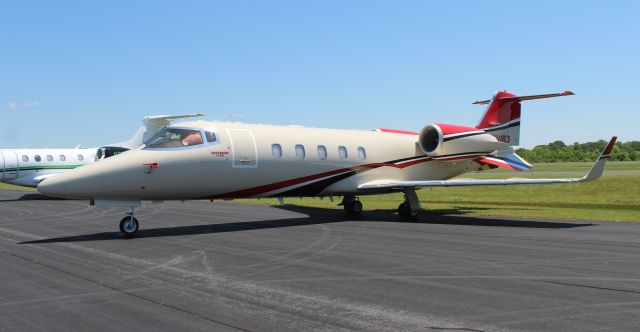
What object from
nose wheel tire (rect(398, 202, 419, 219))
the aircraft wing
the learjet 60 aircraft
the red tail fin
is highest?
the red tail fin

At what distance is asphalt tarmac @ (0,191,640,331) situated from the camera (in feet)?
19.9

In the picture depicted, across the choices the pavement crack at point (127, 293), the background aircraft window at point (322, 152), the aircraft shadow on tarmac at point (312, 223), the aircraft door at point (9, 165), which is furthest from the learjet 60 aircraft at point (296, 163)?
the aircraft door at point (9, 165)

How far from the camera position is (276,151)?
16125 mm

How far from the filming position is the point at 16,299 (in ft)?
23.3

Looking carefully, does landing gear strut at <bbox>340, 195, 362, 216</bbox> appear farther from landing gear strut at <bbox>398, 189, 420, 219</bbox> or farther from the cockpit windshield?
the cockpit windshield

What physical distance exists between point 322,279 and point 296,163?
28.2ft

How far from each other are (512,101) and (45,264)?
18.0 m

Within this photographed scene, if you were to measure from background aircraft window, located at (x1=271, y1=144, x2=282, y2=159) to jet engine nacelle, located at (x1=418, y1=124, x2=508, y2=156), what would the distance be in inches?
238

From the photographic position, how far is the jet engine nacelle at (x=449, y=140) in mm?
19797

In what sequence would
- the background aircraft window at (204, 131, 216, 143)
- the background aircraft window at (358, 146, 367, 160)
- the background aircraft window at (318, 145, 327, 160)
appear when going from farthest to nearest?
the background aircraft window at (358, 146, 367, 160)
the background aircraft window at (318, 145, 327, 160)
the background aircraft window at (204, 131, 216, 143)

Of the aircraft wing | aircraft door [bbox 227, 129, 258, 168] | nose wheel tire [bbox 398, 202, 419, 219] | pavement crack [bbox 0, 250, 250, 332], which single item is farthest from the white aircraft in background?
pavement crack [bbox 0, 250, 250, 332]

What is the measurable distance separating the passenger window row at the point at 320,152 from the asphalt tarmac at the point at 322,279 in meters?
2.36

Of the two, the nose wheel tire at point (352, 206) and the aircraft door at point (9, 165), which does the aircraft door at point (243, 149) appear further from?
the aircraft door at point (9, 165)

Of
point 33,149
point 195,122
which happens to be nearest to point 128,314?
point 195,122
